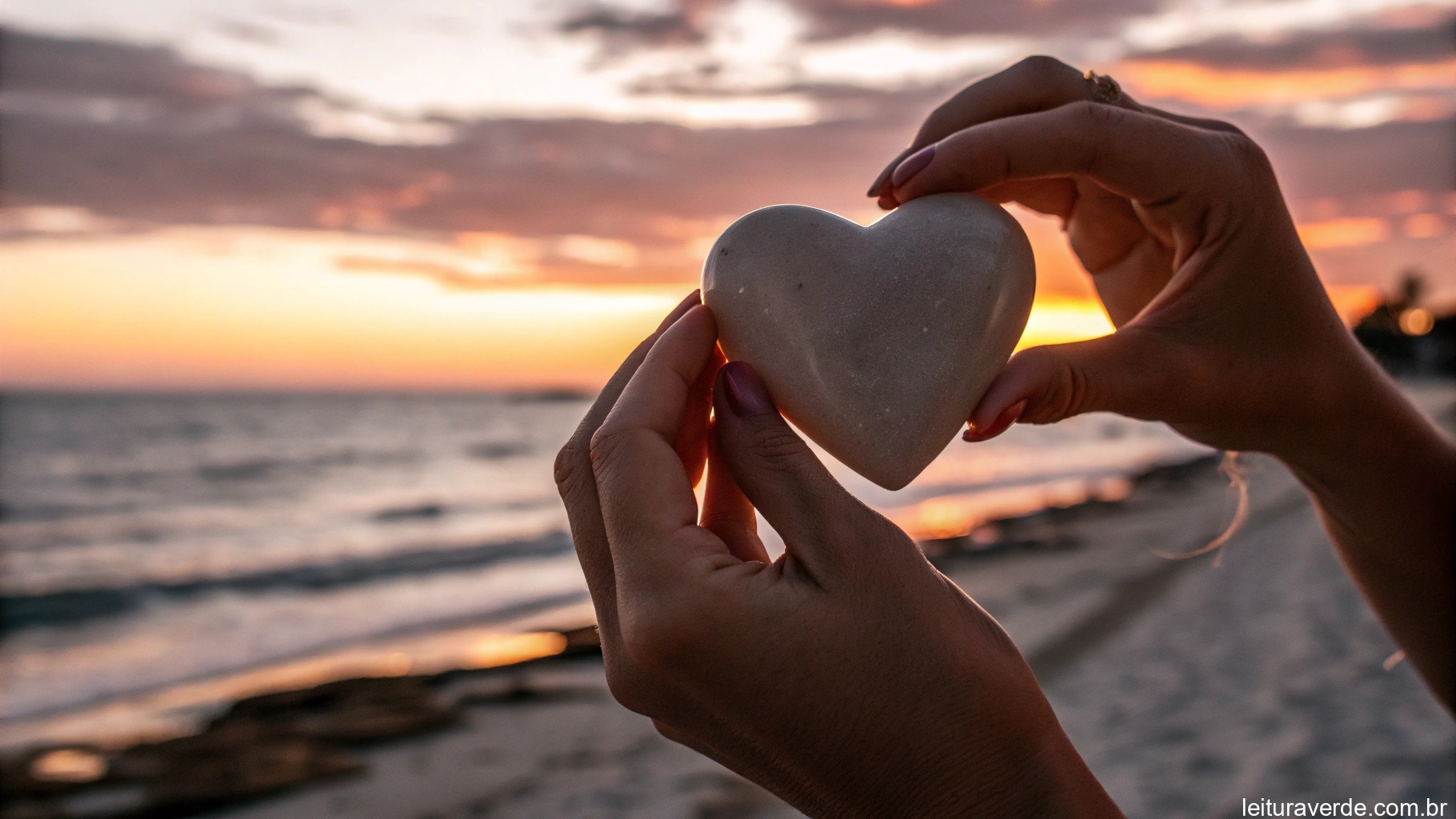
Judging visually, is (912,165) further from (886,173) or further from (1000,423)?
(1000,423)

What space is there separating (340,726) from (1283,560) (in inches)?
323

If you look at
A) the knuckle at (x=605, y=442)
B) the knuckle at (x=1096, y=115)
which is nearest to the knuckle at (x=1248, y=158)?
the knuckle at (x=1096, y=115)

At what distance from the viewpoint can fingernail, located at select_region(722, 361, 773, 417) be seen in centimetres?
134

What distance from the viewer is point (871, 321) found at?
1583 millimetres

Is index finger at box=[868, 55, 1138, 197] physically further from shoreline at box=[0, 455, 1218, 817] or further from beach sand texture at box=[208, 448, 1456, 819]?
shoreline at box=[0, 455, 1218, 817]

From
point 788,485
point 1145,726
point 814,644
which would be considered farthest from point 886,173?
point 1145,726

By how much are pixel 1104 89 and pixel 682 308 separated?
851mm

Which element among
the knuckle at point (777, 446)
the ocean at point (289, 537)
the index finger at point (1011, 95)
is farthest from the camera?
the ocean at point (289, 537)

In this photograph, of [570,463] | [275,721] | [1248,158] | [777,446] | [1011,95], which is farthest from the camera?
[275,721]

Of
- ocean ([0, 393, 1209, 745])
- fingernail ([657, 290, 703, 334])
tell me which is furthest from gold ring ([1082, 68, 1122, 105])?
ocean ([0, 393, 1209, 745])

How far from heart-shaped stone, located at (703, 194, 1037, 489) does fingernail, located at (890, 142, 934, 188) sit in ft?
0.26

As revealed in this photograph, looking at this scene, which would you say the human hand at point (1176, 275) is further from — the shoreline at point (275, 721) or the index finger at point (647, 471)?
the shoreline at point (275, 721)

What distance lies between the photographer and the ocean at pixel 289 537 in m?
8.08

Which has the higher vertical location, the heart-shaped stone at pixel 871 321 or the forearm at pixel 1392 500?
the heart-shaped stone at pixel 871 321
